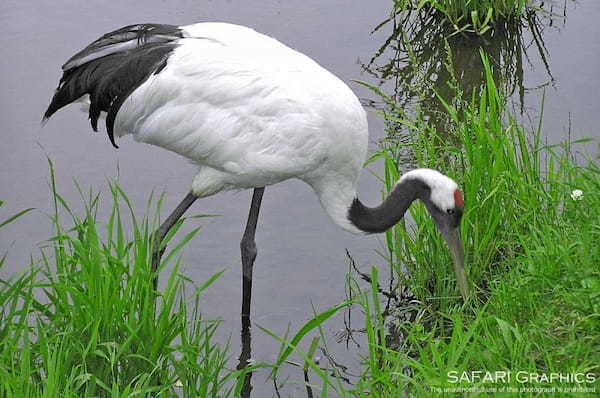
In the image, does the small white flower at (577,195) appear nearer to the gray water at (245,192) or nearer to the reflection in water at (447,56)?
the gray water at (245,192)

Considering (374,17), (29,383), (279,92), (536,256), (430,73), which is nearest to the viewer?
(29,383)

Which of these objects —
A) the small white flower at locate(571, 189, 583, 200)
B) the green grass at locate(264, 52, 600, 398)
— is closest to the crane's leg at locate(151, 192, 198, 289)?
the green grass at locate(264, 52, 600, 398)

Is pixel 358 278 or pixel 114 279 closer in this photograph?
pixel 114 279

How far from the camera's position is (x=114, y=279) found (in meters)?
3.94

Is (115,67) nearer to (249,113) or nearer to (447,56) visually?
(249,113)

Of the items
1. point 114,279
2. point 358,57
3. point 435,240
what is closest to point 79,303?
point 114,279

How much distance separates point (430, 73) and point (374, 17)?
88 cm

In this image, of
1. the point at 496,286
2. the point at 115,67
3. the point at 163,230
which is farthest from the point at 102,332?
the point at 496,286

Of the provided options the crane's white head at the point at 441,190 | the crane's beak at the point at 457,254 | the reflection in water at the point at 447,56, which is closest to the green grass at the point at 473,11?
the reflection in water at the point at 447,56

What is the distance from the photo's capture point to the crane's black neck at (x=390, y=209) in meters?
4.85

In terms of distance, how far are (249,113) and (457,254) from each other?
3.74ft

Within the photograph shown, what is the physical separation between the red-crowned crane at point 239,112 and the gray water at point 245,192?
680 mm

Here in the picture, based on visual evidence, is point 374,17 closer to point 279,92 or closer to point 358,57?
point 358,57

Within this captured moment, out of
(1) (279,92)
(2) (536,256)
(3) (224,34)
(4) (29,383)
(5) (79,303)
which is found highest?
(3) (224,34)
